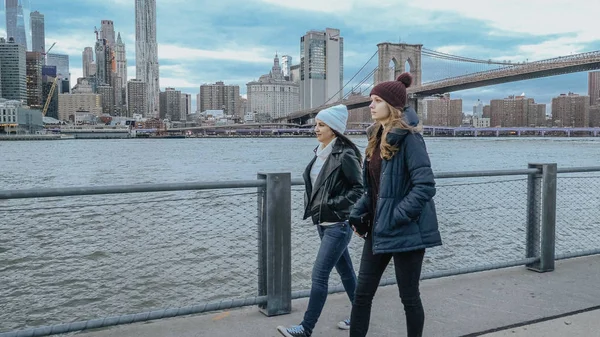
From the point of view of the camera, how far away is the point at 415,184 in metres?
2.53

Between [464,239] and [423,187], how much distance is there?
792 centimetres

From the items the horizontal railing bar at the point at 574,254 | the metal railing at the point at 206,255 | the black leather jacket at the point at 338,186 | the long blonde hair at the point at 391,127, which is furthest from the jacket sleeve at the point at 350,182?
the horizontal railing bar at the point at 574,254

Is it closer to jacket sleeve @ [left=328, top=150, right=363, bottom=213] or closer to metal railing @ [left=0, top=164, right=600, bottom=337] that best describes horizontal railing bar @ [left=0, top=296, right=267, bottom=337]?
metal railing @ [left=0, top=164, right=600, bottom=337]

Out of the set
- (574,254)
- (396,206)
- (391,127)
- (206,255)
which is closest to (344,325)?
(396,206)

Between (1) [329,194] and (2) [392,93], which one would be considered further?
(1) [329,194]

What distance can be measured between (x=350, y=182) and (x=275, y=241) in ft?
2.29

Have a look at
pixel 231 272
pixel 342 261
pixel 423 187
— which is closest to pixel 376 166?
pixel 423 187

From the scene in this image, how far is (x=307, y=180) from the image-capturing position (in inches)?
127

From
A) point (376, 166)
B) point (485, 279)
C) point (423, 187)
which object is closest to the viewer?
point (423, 187)

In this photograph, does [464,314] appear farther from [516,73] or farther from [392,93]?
[516,73]

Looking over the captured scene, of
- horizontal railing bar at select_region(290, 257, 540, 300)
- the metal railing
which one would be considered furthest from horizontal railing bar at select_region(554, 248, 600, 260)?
horizontal railing bar at select_region(290, 257, 540, 300)

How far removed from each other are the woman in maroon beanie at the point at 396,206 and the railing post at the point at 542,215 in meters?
2.28

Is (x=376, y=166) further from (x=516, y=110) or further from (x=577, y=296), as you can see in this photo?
(x=516, y=110)

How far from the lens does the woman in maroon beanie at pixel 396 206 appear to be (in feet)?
8.37
